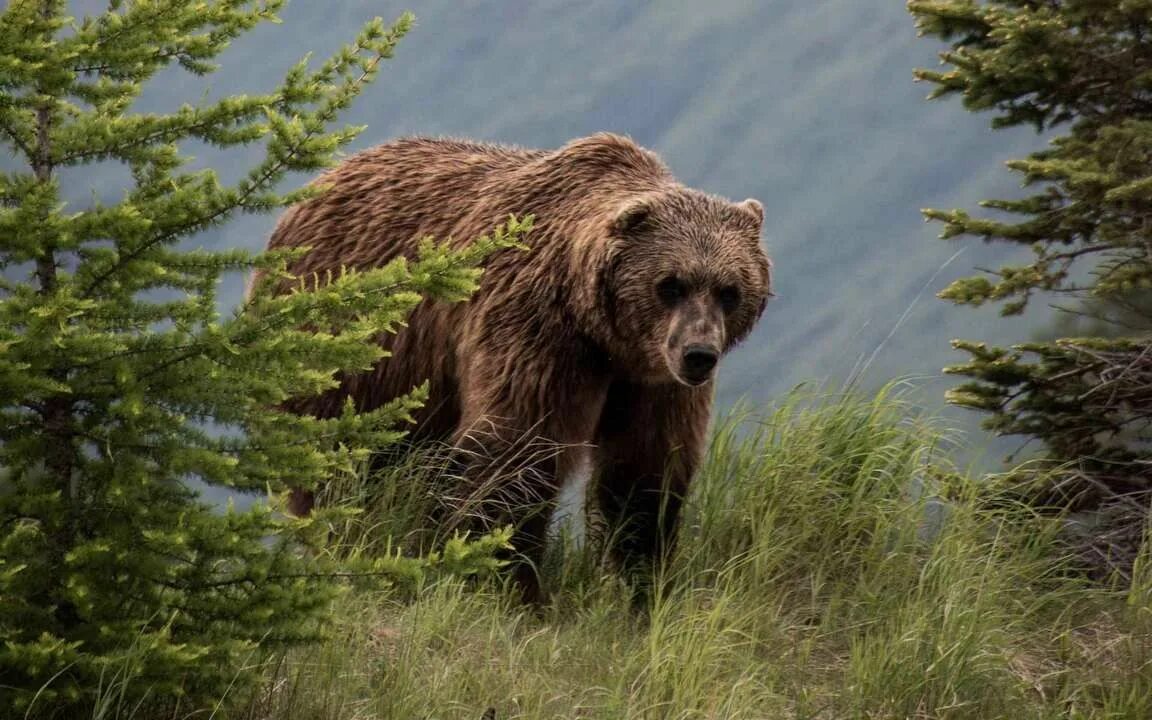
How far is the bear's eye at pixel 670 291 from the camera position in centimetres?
639

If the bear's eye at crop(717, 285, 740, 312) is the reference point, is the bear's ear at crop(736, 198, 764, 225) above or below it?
above

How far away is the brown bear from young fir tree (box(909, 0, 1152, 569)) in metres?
1.73

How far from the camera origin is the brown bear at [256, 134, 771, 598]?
640 cm

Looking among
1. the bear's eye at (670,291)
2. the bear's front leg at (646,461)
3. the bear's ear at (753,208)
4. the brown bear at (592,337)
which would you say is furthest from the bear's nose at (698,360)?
the bear's ear at (753,208)

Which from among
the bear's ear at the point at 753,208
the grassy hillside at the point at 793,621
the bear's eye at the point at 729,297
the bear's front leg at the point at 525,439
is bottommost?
the grassy hillside at the point at 793,621

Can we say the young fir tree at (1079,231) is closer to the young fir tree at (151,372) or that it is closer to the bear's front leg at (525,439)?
the bear's front leg at (525,439)

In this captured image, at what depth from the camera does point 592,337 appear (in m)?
6.55

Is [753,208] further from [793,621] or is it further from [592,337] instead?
[793,621]

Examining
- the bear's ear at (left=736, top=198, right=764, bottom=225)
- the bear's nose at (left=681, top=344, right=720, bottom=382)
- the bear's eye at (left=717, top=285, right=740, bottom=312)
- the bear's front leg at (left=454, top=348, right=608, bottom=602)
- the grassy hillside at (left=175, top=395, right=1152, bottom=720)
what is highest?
the bear's ear at (left=736, top=198, right=764, bottom=225)

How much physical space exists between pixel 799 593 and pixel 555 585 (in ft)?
3.57

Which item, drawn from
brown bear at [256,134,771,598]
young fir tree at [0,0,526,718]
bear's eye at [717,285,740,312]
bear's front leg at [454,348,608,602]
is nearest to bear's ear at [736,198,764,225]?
brown bear at [256,134,771,598]

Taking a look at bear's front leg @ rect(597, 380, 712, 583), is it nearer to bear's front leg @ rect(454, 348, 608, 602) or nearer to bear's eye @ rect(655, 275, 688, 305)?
bear's front leg @ rect(454, 348, 608, 602)

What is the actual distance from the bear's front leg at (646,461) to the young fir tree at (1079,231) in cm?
179

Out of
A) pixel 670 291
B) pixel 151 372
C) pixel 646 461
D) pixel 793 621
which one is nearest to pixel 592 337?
pixel 670 291
